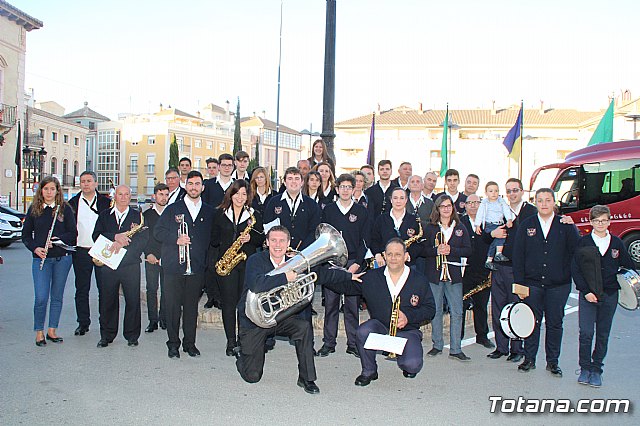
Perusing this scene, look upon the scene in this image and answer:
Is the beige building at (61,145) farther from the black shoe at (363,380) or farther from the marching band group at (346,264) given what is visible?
the black shoe at (363,380)

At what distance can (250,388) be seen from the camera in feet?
17.1

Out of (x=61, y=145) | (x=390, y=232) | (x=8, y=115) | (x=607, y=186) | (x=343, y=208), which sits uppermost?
(x=61, y=145)

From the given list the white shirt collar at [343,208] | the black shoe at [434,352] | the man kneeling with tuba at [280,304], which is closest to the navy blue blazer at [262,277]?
the man kneeling with tuba at [280,304]

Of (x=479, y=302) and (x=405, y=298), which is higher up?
(x=405, y=298)

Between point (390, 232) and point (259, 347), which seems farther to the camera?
point (390, 232)

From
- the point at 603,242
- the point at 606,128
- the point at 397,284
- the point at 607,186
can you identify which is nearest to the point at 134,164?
the point at 606,128

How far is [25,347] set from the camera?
6383 mm

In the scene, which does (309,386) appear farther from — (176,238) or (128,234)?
(128,234)

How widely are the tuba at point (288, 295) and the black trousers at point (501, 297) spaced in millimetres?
2353

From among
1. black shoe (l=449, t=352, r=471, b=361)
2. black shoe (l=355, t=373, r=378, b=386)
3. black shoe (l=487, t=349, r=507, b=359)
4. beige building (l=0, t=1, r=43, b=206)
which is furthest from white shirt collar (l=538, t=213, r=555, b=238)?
beige building (l=0, t=1, r=43, b=206)

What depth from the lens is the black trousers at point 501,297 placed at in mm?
6391

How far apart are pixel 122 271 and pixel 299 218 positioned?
88.6 inches

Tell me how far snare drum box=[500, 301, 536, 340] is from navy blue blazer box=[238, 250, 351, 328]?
→ 1736 mm

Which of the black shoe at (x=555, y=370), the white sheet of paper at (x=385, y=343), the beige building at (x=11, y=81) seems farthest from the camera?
the beige building at (x=11, y=81)
